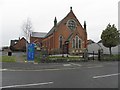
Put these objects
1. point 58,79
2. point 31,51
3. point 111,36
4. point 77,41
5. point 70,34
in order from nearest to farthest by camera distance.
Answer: point 58,79
point 31,51
point 111,36
point 77,41
point 70,34

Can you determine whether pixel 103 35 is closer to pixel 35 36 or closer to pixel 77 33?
pixel 77 33

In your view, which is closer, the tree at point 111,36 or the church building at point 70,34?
the tree at point 111,36

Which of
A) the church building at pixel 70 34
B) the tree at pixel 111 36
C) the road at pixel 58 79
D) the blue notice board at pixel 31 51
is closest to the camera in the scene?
the road at pixel 58 79

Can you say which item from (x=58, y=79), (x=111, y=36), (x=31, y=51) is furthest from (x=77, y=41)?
(x=58, y=79)

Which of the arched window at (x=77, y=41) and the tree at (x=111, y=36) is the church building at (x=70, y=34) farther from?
the tree at (x=111, y=36)

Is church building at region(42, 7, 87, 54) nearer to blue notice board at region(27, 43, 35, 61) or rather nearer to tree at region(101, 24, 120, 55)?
tree at region(101, 24, 120, 55)

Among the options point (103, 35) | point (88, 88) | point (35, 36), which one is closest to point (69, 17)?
point (103, 35)

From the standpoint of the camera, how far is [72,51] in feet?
172

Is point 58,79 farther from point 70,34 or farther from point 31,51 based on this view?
point 70,34

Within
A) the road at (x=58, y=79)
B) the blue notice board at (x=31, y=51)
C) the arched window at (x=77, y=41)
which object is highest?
the arched window at (x=77, y=41)

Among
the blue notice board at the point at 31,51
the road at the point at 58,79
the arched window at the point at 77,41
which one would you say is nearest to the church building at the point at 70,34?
the arched window at the point at 77,41

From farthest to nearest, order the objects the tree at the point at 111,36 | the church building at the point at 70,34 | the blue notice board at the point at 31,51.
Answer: the church building at the point at 70,34
the tree at the point at 111,36
the blue notice board at the point at 31,51

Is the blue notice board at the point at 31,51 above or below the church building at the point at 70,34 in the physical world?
below

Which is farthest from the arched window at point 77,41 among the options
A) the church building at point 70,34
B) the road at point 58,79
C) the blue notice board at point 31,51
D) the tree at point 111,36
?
the road at point 58,79
